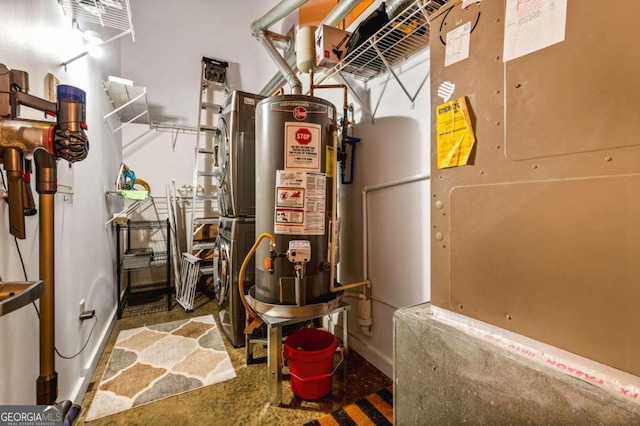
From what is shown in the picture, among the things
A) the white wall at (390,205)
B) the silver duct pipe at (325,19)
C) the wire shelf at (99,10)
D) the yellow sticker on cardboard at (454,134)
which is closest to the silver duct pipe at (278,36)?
the silver duct pipe at (325,19)

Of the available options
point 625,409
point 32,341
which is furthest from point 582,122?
point 32,341

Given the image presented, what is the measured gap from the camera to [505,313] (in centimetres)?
77

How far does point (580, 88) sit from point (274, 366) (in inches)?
64.6

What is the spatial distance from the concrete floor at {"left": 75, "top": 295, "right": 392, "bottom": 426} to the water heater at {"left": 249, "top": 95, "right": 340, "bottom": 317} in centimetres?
51

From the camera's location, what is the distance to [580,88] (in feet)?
2.08

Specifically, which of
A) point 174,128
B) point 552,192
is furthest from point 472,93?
point 174,128

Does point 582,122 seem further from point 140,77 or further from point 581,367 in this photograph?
point 140,77

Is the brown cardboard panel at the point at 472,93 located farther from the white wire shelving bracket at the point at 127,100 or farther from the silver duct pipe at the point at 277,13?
the white wire shelving bracket at the point at 127,100

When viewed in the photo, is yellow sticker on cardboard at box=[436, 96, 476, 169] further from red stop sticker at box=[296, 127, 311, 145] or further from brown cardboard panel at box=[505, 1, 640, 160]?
red stop sticker at box=[296, 127, 311, 145]

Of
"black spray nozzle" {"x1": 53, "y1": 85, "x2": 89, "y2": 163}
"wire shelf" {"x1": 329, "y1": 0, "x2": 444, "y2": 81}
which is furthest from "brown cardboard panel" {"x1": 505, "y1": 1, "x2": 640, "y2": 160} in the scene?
"black spray nozzle" {"x1": 53, "y1": 85, "x2": 89, "y2": 163}

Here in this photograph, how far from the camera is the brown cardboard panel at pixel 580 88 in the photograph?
1.86 ft

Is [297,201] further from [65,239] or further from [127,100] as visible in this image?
[127,100]

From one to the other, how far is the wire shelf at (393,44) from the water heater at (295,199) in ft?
1.14

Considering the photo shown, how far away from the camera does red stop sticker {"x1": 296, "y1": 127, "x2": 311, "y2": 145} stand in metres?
1.45
